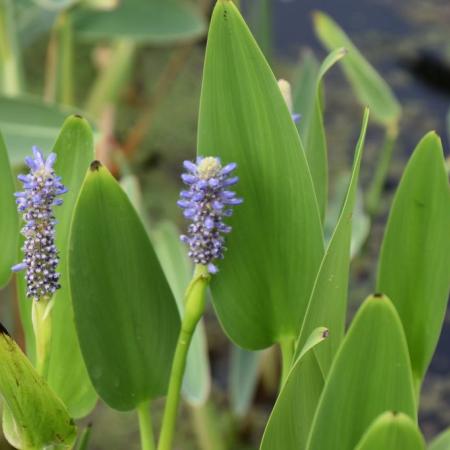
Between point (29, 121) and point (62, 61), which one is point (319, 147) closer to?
point (29, 121)

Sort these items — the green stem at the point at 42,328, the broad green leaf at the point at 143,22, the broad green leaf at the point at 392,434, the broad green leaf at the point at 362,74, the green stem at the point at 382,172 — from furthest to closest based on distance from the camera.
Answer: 1. the broad green leaf at the point at 143,22
2. the green stem at the point at 382,172
3. the broad green leaf at the point at 362,74
4. the green stem at the point at 42,328
5. the broad green leaf at the point at 392,434

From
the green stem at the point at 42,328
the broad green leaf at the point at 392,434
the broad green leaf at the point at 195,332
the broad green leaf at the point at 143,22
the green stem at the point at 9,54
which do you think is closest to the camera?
the broad green leaf at the point at 392,434

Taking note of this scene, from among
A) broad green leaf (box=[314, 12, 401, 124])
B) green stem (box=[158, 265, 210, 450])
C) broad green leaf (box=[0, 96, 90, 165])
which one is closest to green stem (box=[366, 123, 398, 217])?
broad green leaf (box=[314, 12, 401, 124])

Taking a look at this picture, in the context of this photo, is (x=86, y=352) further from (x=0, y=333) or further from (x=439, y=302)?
(x=439, y=302)

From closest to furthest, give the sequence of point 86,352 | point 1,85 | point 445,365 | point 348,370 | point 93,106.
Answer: point 348,370
point 86,352
point 1,85
point 445,365
point 93,106

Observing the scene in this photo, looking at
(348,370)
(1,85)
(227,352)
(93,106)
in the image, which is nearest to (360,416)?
(348,370)

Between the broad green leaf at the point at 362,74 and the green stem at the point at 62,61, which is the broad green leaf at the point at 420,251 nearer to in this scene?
the broad green leaf at the point at 362,74

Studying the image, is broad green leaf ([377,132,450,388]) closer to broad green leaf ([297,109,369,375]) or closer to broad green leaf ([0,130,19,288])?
broad green leaf ([297,109,369,375])

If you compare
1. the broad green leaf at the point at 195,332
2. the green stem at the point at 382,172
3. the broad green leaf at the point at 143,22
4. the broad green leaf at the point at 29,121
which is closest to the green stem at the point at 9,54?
the broad green leaf at the point at 29,121
